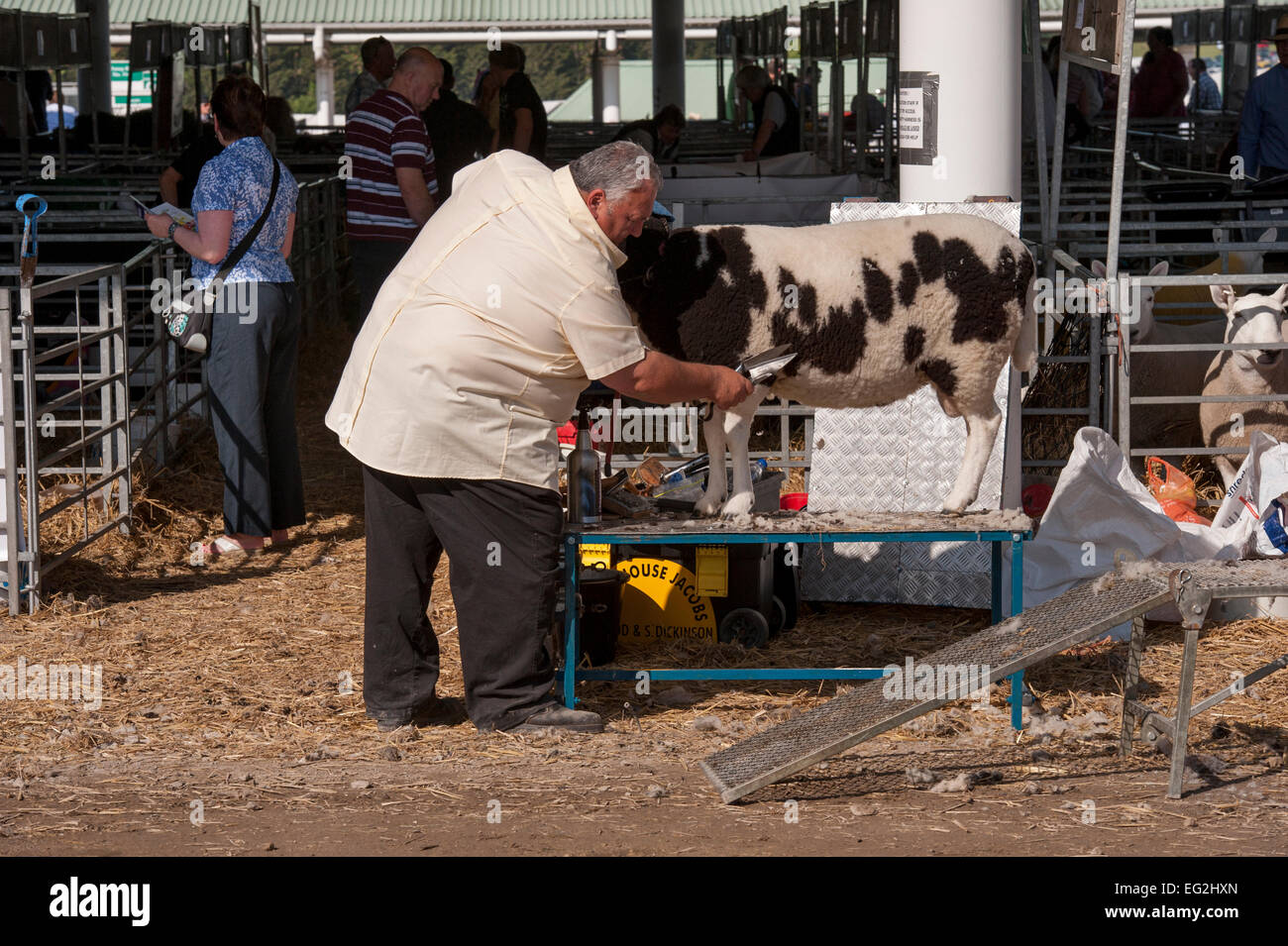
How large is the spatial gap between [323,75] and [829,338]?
40.9 m

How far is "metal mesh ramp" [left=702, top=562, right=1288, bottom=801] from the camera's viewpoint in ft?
14.4

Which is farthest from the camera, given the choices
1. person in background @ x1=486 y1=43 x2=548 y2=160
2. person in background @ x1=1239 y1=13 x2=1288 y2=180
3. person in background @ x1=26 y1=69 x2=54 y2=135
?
person in background @ x1=26 y1=69 x2=54 y2=135

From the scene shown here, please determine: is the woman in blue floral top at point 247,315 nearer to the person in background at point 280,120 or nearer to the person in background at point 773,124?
the person in background at point 773,124

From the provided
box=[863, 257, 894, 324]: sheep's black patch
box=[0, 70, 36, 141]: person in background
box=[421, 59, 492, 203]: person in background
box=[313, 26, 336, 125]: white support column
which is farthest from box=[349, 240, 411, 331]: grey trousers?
box=[313, 26, 336, 125]: white support column

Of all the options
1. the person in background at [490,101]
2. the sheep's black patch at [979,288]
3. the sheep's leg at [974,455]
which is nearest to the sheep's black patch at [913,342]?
the sheep's black patch at [979,288]

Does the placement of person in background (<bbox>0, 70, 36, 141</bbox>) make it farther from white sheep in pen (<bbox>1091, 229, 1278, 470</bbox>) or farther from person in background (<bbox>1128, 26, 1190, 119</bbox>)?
white sheep in pen (<bbox>1091, 229, 1278, 470</bbox>)

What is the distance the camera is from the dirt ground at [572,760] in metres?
4.24

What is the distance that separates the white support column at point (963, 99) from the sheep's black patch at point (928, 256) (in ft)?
4.67

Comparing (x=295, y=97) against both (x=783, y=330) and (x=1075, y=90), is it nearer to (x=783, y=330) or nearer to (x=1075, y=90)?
(x=1075, y=90)

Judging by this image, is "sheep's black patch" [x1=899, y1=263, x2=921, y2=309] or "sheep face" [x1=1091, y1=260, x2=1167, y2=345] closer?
"sheep's black patch" [x1=899, y1=263, x2=921, y2=309]

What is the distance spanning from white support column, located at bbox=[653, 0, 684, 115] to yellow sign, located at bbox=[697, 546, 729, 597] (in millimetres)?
20695

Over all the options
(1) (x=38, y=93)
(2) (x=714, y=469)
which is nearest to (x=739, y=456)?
(2) (x=714, y=469)

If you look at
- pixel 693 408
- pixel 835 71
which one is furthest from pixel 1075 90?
pixel 693 408

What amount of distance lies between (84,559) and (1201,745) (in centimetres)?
489
